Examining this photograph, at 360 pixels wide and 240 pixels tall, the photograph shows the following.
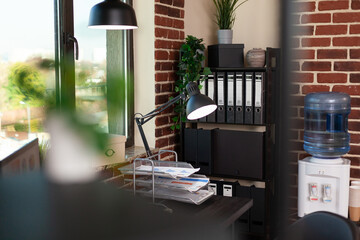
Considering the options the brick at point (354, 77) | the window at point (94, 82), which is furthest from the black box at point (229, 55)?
the window at point (94, 82)

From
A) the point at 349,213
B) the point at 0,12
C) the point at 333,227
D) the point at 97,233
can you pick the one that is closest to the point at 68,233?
the point at 97,233

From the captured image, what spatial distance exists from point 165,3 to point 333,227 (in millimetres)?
1899

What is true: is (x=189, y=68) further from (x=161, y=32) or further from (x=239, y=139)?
(x=239, y=139)

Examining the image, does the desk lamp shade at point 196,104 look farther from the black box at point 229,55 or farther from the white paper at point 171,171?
the black box at point 229,55

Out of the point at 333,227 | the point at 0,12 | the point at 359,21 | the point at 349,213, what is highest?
the point at 359,21

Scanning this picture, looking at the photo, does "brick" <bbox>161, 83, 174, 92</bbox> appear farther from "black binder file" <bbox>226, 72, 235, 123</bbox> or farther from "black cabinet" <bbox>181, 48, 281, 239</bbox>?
"black binder file" <bbox>226, 72, 235, 123</bbox>

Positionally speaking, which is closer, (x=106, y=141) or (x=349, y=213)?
(x=106, y=141)

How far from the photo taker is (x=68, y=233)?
0.23 m

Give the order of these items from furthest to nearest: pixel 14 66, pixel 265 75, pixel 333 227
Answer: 1. pixel 265 75
2. pixel 333 227
3. pixel 14 66

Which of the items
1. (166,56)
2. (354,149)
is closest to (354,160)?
(354,149)

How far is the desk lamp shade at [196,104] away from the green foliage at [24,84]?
1.82 metres

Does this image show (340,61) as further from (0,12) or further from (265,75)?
(0,12)

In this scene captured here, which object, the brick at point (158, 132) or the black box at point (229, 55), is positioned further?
the black box at point (229, 55)

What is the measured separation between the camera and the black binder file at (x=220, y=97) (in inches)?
126
